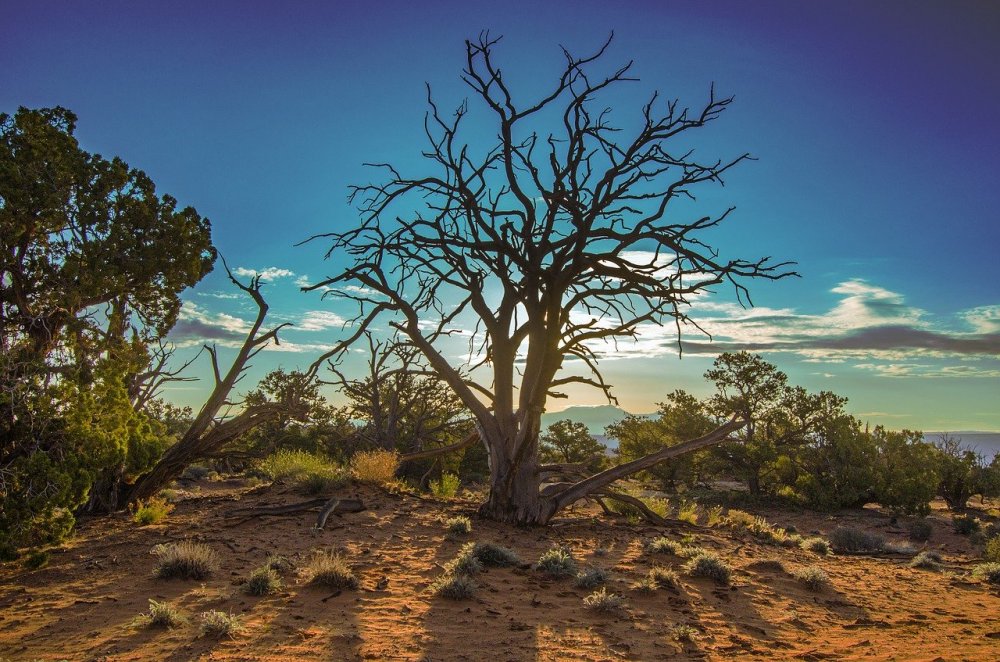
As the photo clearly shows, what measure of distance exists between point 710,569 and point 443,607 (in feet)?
14.2

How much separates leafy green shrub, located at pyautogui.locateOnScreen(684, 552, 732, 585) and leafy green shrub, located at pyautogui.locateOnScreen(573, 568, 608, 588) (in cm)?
165

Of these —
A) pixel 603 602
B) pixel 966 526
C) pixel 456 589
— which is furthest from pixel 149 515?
pixel 966 526

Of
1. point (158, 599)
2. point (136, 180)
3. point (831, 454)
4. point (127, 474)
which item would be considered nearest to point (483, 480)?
point (831, 454)

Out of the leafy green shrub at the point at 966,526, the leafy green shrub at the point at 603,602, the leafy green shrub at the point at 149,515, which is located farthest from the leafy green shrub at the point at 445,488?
the leafy green shrub at the point at 966,526

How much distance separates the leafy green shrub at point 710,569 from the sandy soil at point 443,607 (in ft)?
0.53

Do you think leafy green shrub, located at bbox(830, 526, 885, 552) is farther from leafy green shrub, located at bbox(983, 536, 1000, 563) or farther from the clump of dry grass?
the clump of dry grass

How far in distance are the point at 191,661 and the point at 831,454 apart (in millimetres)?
27749

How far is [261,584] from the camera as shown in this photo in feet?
22.8

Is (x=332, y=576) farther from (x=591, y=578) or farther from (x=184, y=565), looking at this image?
(x=591, y=578)

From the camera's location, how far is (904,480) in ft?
76.2

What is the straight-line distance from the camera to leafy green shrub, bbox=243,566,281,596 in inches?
273

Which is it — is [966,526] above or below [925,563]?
below

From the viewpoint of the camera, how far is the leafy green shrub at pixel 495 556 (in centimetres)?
862

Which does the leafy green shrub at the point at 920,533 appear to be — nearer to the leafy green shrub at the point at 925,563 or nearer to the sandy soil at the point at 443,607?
the leafy green shrub at the point at 925,563
